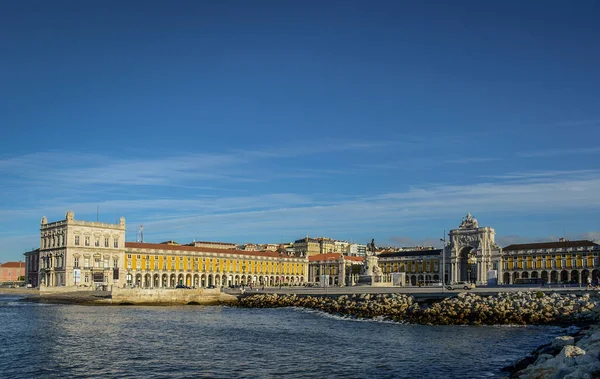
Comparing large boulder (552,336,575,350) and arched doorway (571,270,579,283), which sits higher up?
large boulder (552,336,575,350)

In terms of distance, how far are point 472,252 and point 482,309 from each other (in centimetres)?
7644

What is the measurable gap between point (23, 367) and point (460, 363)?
49.9 ft

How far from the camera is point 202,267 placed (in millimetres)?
115562

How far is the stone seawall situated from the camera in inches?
2437

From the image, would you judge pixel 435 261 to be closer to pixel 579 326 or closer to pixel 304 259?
pixel 304 259

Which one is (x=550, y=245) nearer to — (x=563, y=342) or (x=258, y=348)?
(x=258, y=348)

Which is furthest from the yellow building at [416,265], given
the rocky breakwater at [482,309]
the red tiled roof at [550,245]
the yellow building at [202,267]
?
the rocky breakwater at [482,309]

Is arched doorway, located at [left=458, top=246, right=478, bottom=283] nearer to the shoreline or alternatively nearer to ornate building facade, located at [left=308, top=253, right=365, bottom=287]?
ornate building facade, located at [left=308, top=253, right=365, bottom=287]

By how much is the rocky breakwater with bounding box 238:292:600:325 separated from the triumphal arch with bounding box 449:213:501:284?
64.6 m

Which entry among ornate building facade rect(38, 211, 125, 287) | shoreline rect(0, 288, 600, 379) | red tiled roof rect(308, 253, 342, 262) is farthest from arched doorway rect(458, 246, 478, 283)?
shoreline rect(0, 288, 600, 379)

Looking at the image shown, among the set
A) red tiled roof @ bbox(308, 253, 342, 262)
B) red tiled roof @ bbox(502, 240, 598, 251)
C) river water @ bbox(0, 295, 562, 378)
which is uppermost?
red tiled roof @ bbox(502, 240, 598, 251)

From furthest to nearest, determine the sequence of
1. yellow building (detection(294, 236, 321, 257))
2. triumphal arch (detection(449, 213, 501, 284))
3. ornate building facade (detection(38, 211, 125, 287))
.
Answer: yellow building (detection(294, 236, 321, 257)), triumphal arch (detection(449, 213, 501, 284)), ornate building facade (detection(38, 211, 125, 287))

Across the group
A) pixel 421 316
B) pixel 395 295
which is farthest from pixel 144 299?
pixel 421 316

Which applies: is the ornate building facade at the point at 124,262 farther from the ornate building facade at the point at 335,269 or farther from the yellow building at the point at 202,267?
the ornate building facade at the point at 335,269
